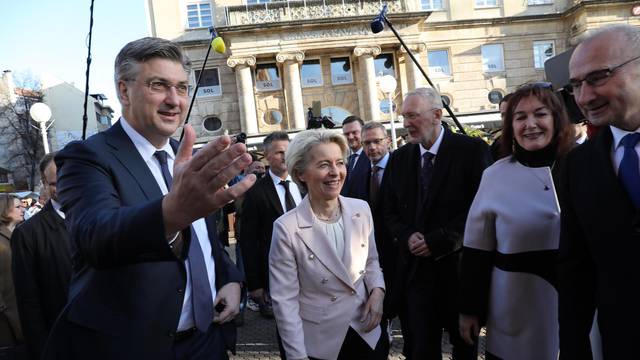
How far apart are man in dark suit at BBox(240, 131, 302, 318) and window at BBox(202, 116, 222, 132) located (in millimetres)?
21631

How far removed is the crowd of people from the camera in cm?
152

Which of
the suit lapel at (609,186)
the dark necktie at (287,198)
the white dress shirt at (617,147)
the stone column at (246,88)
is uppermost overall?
the stone column at (246,88)

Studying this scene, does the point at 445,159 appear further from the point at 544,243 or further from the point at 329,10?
the point at 329,10

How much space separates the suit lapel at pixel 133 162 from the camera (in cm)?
165

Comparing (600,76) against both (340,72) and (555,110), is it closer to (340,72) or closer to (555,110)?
(555,110)

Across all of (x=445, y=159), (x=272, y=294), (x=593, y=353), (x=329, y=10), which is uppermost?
(x=329, y=10)

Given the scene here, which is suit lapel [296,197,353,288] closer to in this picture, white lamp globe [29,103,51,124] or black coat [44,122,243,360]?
black coat [44,122,243,360]

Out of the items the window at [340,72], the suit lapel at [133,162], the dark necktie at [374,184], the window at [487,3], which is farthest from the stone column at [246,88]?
the suit lapel at [133,162]

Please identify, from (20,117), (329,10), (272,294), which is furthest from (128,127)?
(20,117)

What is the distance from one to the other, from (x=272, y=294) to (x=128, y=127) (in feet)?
4.22

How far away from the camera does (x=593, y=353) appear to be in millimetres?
1927

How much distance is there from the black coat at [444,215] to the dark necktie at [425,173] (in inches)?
2.1

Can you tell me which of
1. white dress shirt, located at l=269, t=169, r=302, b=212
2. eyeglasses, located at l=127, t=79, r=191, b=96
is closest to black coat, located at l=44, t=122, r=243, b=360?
eyeglasses, located at l=127, t=79, r=191, b=96

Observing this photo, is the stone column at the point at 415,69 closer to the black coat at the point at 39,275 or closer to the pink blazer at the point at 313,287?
the pink blazer at the point at 313,287
